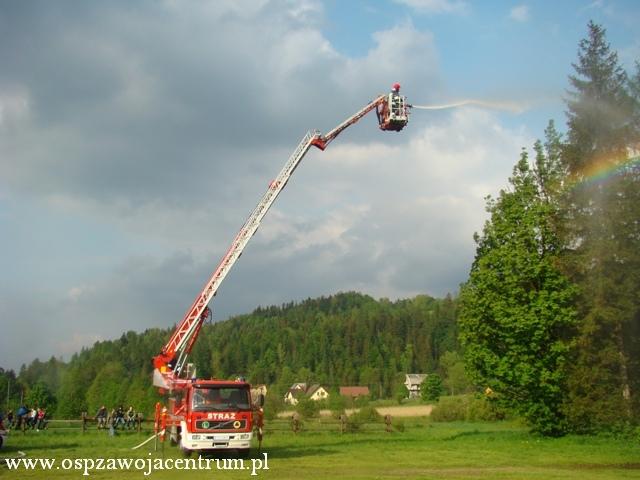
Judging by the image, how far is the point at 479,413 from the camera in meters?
50.8

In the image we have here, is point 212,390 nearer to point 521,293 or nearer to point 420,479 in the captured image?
point 420,479

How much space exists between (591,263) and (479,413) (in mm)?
23616

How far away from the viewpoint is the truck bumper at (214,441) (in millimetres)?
20141

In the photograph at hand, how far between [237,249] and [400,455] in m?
13.8

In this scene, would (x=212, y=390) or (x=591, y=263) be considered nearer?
(x=212, y=390)

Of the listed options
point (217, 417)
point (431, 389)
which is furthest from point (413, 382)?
point (217, 417)

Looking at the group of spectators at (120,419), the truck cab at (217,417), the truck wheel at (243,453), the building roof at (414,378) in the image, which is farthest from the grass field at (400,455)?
the building roof at (414,378)

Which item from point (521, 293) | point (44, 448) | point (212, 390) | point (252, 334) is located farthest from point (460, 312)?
point (252, 334)

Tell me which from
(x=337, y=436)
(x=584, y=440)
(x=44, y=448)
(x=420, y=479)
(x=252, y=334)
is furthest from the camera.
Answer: (x=252, y=334)

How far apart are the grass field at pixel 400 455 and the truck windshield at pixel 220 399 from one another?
74.7 inches

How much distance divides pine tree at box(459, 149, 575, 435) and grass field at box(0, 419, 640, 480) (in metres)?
2.29

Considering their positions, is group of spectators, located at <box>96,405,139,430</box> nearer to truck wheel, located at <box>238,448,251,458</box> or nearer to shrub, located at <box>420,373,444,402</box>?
truck wheel, located at <box>238,448,251,458</box>

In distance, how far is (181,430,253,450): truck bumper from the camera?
2014 cm

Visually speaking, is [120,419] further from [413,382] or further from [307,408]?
[413,382]
